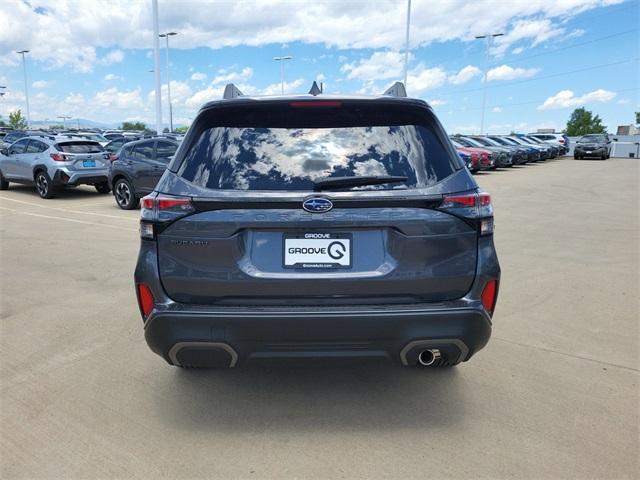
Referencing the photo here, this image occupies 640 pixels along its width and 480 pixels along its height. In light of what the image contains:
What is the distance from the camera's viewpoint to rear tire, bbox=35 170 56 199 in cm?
1331

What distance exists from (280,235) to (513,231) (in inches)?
282

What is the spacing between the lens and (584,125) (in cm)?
10956

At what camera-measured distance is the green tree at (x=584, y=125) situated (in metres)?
108

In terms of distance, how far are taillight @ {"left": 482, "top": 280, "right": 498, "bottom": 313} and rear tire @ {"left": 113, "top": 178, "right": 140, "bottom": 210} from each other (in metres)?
10.3

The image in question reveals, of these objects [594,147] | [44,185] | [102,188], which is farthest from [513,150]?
[44,185]

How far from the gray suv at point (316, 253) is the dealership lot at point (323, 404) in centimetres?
49

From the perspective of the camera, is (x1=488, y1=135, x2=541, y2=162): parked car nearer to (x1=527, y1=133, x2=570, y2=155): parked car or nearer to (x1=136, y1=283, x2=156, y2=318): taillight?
(x1=527, y1=133, x2=570, y2=155): parked car

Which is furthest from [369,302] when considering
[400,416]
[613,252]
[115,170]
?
[115,170]

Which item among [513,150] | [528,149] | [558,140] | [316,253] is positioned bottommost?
[316,253]

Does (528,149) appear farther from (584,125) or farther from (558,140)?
(584,125)

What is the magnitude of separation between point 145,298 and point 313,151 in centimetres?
119

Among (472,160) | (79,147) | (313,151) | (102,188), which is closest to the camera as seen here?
(313,151)

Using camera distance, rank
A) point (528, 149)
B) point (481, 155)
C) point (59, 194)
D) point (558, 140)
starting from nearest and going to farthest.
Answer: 1. point (59, 194)
2. point (481, 155)
3. point (528, 149)
4. point (558, 140)

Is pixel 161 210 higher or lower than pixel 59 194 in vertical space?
higher
